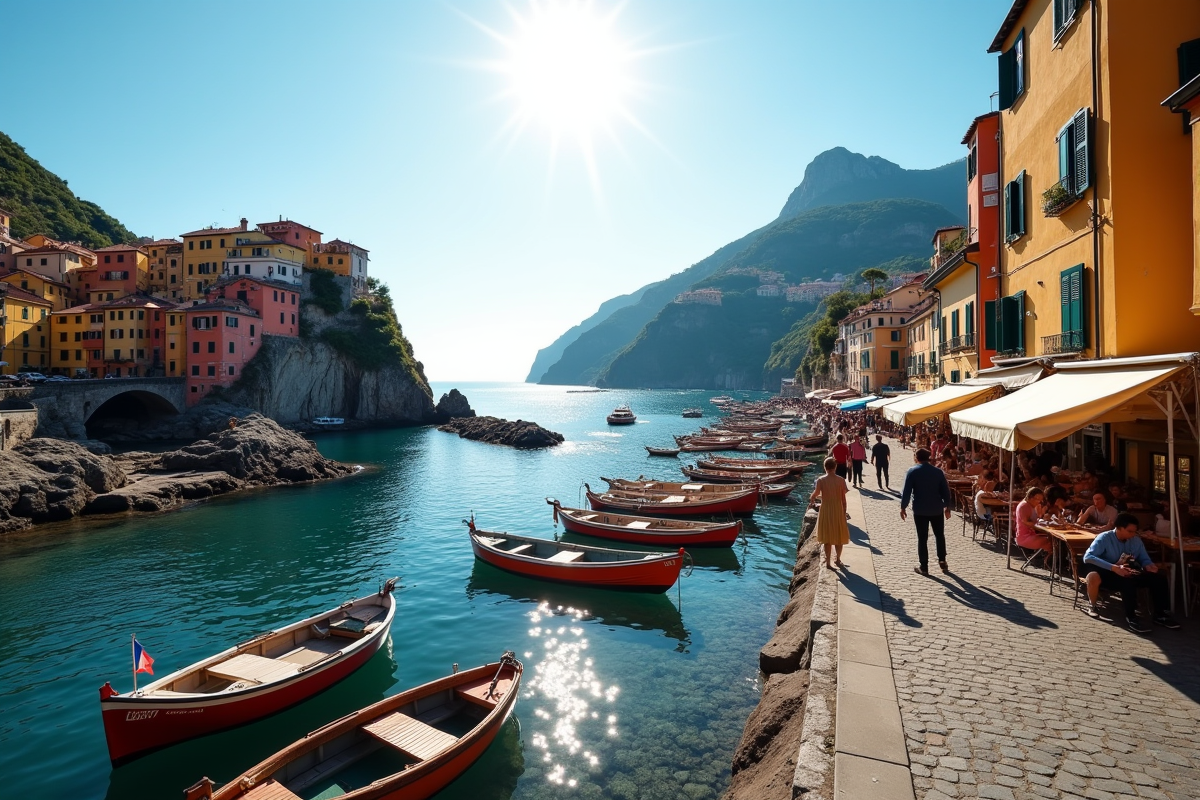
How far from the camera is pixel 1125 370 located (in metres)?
9.81

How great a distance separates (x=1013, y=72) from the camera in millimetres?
17125

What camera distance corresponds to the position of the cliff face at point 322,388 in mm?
66688

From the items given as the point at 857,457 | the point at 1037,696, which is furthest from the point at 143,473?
the point at 1037,696

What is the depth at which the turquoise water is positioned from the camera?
32.7 ft

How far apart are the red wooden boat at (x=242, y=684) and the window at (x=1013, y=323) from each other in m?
19.0

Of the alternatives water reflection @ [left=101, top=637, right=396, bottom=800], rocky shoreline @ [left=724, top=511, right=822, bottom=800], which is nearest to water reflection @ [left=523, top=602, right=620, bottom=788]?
rocky shoreline @ [left=724, top=511, right=822, bottom=800]

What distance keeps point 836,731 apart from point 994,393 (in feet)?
43.3

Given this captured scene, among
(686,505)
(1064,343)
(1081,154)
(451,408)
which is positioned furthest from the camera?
(451,408)

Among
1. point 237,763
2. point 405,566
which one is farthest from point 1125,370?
point 405,566

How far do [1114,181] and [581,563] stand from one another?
15638 millimetres

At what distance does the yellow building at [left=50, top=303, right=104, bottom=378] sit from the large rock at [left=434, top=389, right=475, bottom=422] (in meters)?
42.9

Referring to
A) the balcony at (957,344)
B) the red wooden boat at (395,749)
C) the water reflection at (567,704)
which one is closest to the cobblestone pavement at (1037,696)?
the water reflection at (567,704)

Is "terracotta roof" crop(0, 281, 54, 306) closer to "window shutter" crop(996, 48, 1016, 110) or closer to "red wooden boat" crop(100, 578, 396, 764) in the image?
"red wooden boat" crop(100, 578, 396, 764)

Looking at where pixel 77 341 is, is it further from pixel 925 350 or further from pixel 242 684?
pixel 925 350
